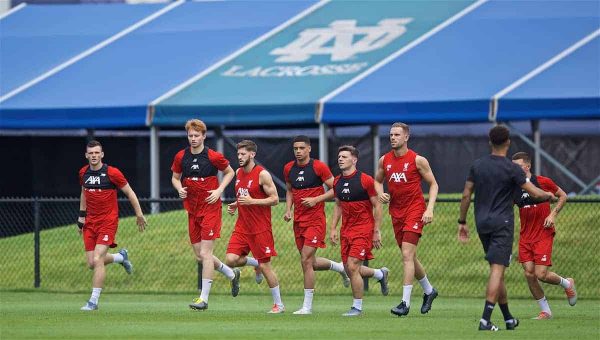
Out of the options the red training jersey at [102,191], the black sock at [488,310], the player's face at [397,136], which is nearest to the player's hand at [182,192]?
the red training jersey at [102,191]

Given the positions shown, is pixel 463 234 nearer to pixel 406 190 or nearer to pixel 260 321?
pixel 406 190

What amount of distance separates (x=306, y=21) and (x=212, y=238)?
14518 mm

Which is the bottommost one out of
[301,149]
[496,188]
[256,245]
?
[256,245]

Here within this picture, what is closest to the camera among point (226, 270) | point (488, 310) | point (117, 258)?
point (488, 310)

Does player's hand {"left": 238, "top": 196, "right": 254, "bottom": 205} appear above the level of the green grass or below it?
above

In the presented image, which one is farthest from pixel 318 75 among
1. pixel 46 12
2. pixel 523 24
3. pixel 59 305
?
pixel 59 305

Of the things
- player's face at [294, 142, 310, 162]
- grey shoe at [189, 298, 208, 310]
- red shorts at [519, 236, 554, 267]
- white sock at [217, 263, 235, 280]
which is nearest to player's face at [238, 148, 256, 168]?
player's face at [294, 142, 310, 162]

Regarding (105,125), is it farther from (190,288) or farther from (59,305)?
(59,305)

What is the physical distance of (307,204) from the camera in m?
16.5

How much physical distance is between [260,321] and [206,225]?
214 cm

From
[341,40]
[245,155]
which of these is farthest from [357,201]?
[341,40]

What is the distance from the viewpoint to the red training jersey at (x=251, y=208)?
16.6 metres

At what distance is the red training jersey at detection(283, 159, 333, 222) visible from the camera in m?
16.7

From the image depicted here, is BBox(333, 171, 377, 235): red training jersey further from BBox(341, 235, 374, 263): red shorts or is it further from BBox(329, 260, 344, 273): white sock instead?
BBox(329, 260, 344, 273): white sock
